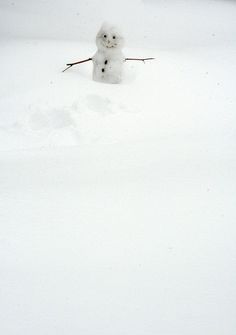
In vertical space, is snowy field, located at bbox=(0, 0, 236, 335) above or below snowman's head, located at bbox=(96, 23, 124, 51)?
below

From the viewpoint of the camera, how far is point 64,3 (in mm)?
4145

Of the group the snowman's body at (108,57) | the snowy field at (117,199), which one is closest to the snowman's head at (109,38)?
the snowman's body at (108,57)

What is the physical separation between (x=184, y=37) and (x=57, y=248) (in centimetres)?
322

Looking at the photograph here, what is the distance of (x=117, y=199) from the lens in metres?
1.42

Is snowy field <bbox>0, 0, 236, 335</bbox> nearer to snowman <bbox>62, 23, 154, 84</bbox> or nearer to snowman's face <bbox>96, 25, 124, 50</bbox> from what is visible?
snowman <bbox>62, 23, 154, 84</bbox>

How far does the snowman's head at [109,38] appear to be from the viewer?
7.33 feet

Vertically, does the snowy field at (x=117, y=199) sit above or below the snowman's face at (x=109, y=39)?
below

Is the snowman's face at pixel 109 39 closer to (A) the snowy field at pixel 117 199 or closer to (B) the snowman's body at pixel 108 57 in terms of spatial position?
(B) the snowman's body at pixel 108 57

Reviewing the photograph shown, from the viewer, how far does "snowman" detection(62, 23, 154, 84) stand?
7.36ft

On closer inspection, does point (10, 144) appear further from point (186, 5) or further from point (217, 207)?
point (186, 5)

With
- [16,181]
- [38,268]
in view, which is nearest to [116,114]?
[16,181]

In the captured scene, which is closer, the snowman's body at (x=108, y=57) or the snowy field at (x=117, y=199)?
the snowy field at (x=117, y=199)

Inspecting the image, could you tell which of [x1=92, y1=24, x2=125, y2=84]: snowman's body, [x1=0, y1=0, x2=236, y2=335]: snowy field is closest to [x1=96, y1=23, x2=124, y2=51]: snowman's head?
[x1=92, y1=24, x2=125, y2=84]: snowman's body

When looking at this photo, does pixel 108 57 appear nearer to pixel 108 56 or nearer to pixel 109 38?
pixel 108 56
